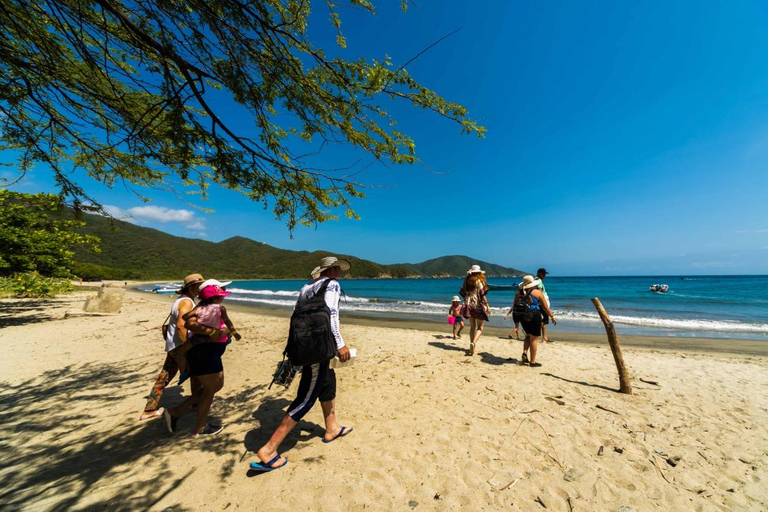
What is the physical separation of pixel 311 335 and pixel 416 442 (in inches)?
78.9

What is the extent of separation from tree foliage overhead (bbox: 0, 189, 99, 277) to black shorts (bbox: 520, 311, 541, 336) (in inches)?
565

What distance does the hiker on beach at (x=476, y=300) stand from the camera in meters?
6.59

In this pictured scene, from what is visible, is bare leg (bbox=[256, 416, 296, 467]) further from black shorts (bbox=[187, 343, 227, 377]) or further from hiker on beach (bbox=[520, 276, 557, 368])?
hiker on beach (bbox=[520, 276, 557, 368])

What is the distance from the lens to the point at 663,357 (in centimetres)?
738

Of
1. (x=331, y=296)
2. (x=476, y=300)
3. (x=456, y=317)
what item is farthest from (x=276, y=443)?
(x=456, y=317)

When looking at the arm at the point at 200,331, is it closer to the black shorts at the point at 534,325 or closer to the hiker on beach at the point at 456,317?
the black shorts at the point at 534,325

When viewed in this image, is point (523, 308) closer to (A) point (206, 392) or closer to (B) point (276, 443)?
(B) point (276, 443)

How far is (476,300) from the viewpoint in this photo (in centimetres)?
666

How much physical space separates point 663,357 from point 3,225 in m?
21.9

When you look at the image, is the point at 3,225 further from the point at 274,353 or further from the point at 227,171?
the point at 227,171

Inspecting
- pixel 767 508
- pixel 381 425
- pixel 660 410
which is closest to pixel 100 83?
pixel 381 425

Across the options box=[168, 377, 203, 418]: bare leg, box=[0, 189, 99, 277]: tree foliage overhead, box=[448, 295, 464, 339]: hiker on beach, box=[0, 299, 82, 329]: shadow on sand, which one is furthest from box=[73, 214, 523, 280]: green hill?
box=[168, 377, 203, 418]: bare leg

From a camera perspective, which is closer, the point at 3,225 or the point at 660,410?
the point at 660,410

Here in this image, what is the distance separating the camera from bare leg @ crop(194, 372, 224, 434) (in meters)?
3.26
